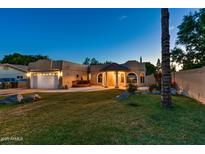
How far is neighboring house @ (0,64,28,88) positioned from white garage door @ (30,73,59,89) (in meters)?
2.47

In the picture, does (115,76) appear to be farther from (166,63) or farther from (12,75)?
(12,75)

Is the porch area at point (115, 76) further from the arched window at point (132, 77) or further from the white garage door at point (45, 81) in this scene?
the white garage door at point (45, 81)

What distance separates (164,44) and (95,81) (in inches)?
660

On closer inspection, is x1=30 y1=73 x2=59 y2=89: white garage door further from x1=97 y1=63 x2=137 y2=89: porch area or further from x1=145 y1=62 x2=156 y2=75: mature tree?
x1=145 y1=62 x2=156 y2=75: mature tree

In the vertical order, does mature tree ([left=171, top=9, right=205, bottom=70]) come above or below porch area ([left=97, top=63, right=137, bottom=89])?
above

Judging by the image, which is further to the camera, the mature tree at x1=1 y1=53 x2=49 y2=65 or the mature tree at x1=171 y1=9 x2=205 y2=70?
the mature tree at x1=1 y1=53 x2=49 y2=65

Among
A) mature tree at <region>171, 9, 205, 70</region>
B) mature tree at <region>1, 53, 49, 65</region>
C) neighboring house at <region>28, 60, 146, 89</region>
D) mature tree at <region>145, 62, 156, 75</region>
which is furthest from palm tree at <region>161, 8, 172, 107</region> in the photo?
mature tree at <region>1, 53, 49, 65</region>

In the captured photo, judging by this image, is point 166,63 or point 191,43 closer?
point 166,63

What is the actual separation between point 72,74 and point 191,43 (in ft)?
47.8

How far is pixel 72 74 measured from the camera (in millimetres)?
20500

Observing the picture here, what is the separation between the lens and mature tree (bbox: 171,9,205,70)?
47.4 ft

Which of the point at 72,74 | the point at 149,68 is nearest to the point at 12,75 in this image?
the point at 72,74
